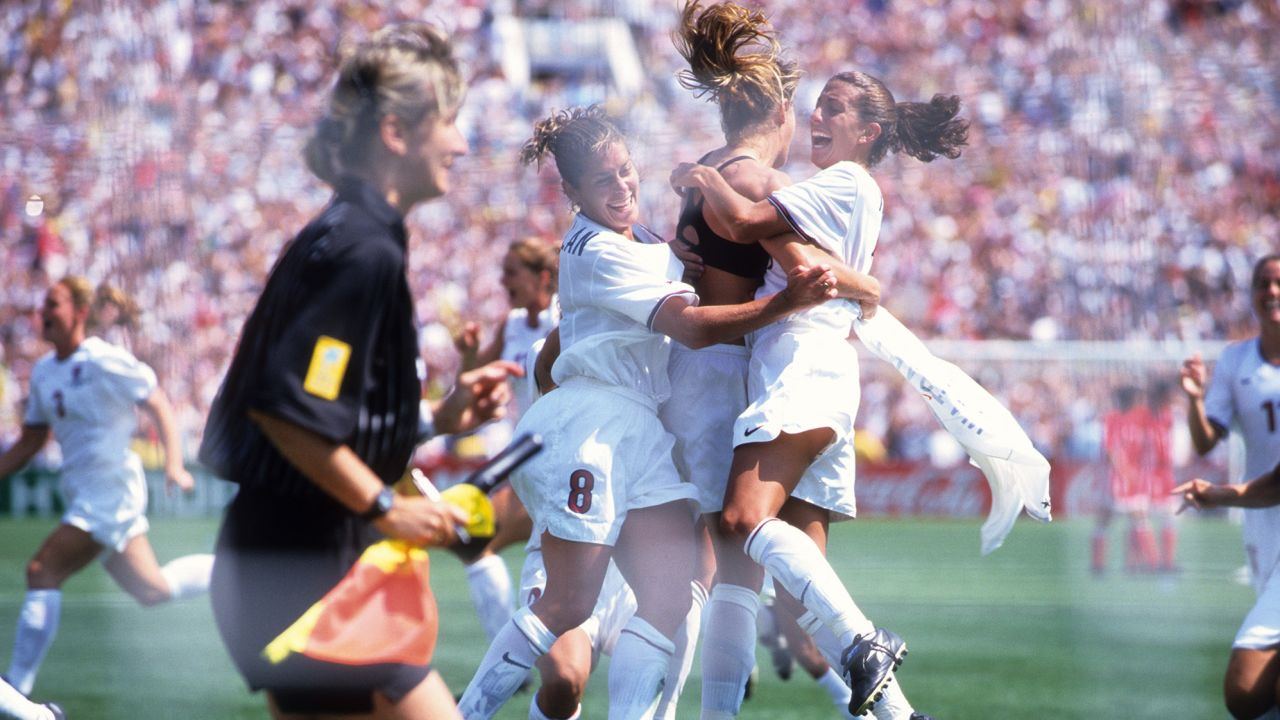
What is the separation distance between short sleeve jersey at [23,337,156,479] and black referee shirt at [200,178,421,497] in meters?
5.37

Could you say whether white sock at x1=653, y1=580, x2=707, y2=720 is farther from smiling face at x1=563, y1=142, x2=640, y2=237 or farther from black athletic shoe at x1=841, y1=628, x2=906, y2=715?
smiling face at x1=563, y1=142, x2=640, y2=237

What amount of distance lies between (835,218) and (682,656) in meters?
1.40

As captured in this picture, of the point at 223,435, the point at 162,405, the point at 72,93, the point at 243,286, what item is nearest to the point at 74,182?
the point at 72,93

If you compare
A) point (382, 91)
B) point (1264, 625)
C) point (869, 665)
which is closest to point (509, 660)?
point (869, 665)

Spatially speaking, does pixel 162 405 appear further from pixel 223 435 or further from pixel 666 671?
pixel 223 435

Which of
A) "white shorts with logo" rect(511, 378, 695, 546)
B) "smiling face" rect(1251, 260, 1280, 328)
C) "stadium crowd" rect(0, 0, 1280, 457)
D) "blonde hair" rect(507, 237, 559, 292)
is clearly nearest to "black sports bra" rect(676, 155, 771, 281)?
"white shorts with logo" rect(511, 378, 695, 546)

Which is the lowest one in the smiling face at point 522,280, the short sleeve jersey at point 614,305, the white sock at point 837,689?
the white sock at point 837,689

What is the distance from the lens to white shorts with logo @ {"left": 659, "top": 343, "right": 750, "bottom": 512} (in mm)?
4562

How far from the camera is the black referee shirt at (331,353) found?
2.71 m

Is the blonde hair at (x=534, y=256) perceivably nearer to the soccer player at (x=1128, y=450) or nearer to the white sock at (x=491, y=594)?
the white sock at (x=491, y=594)

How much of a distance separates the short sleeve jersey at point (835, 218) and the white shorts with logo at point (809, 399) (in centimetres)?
9

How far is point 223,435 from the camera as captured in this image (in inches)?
113

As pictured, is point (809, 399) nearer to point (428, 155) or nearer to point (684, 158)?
point (428, 155)

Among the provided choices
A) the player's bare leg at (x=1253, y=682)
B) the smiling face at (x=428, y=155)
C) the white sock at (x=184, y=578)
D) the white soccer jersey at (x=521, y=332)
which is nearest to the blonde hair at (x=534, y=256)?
the white soccer jersey at (x=521, y=332)
